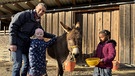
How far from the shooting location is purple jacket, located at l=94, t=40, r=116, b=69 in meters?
5.08

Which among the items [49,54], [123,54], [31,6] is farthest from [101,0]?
[49,54]

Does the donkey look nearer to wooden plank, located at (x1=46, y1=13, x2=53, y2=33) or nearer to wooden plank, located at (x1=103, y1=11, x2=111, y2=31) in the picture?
wooden plank, located at (x1=103, y1=11, x2=111, y2=31)

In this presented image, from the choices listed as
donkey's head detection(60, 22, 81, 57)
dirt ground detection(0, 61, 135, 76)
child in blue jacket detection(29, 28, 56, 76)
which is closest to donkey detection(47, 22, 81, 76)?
donkey's head detection(60, 22, 81, 57)

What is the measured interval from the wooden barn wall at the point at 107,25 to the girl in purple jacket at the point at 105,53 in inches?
169

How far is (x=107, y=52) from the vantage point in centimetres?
522

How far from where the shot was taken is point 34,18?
17.2ft

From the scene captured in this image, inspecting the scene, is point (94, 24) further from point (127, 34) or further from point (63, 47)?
point (63, 47)

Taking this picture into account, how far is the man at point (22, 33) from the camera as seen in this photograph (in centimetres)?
506

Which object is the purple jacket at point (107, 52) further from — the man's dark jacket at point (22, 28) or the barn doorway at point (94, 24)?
the barn doorway at point (94, 24)

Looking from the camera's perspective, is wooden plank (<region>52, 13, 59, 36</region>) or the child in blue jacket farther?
wooden plank (<region>52, 13, 59, 36</region>)

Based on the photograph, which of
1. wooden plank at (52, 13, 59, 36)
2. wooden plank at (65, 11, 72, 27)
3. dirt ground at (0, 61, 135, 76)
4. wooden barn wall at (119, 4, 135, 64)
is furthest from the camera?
wooden plank at (52, 13, 59, 36)

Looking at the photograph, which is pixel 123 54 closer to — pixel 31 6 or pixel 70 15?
pixel 70 15

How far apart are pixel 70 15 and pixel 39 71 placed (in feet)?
18.9

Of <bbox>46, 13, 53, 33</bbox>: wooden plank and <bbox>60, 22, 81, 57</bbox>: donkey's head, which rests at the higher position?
<bbox>46, 13, 53, 33</bbox>: wooden plank
